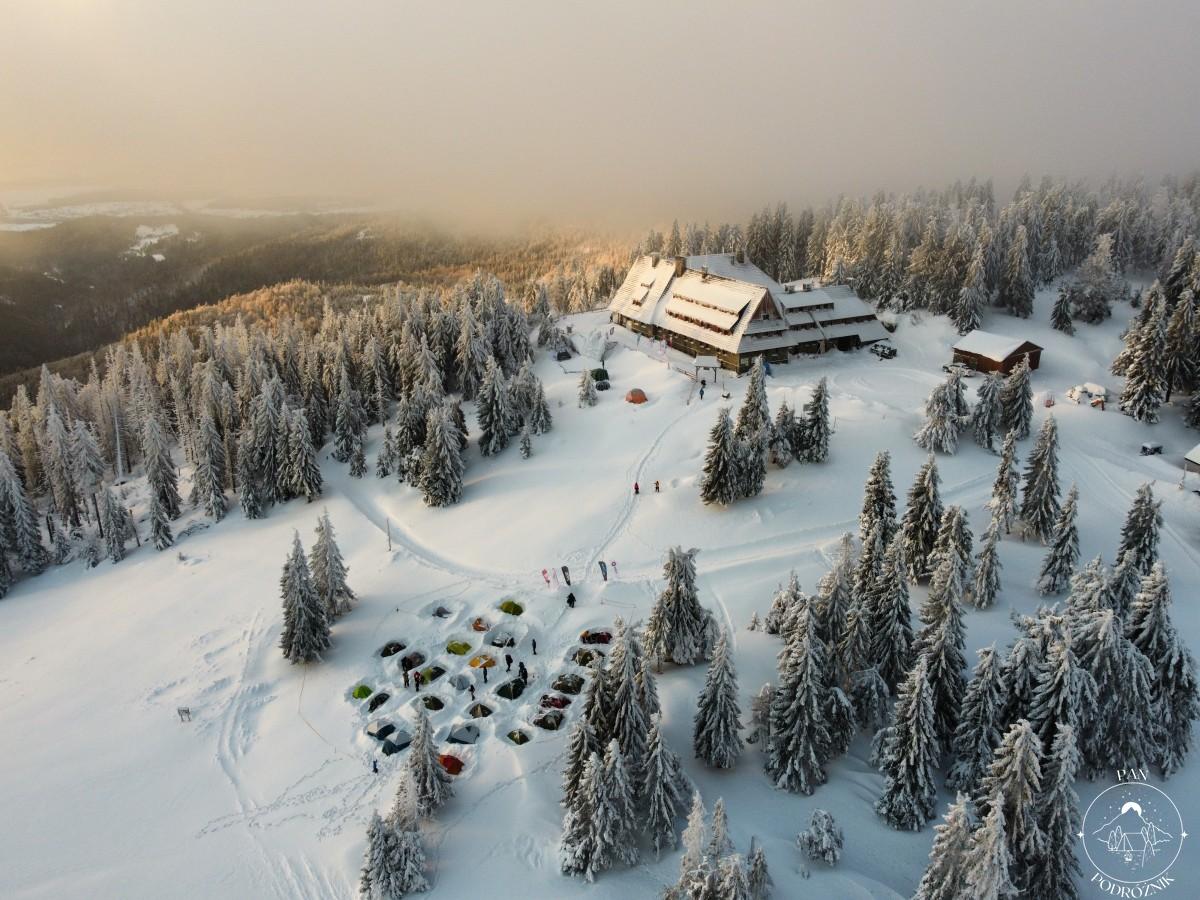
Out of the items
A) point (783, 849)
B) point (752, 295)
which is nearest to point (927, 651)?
point (783, 849)

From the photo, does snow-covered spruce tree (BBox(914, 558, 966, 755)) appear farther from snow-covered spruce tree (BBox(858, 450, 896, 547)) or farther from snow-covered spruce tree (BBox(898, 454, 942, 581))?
snow-covered spruce tree (BBox(858, 450, 896, 547))

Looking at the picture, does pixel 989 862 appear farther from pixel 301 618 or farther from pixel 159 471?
pixel 159 471

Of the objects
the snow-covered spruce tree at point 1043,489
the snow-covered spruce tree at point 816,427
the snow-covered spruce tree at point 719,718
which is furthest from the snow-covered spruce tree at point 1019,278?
the snow-covered spruce tree at point 719,718

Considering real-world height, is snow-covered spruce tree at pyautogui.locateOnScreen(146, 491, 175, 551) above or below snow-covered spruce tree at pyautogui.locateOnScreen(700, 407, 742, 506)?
below

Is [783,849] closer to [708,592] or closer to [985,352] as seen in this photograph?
[708,592]

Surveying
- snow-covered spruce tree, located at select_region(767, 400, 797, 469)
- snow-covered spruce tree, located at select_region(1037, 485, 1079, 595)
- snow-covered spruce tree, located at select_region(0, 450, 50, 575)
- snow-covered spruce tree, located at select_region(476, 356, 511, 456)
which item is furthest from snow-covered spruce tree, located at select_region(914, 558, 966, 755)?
snow-covered spruce tree, located at select_region(0, 450, 50, 575)

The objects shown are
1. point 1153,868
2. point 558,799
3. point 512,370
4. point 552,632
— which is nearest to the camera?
point 1153,868
